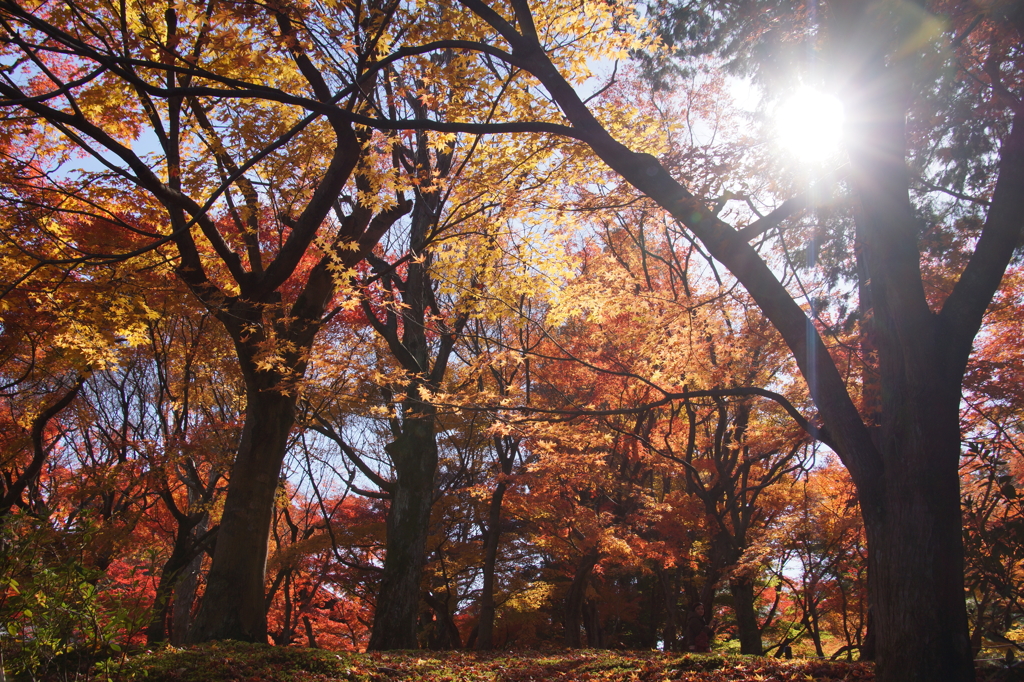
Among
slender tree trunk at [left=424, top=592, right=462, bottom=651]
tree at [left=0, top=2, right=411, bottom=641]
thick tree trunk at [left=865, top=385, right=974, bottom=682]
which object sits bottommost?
slender tree trunk at [left=424, top=592, right=462, bottom=651]

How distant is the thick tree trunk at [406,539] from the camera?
A: 8648 millimetres

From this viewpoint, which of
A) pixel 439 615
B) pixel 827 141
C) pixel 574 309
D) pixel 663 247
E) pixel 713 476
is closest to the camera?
pixel 827 141

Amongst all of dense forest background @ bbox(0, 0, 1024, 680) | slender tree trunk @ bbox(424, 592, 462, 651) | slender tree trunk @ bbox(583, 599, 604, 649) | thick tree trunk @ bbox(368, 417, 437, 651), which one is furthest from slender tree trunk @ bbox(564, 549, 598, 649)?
thick tree trunk @ bbox(368, 417, 437, 651)

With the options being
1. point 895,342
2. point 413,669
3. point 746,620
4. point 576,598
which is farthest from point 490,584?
point 895,342

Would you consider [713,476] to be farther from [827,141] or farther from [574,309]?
[827,141]

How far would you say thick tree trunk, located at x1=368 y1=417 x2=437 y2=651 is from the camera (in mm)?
8648

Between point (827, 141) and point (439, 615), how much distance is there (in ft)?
43.5

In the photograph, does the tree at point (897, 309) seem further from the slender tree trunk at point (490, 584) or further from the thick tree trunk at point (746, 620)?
the slender tree trunk at point (490, 584)

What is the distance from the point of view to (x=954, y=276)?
25.4 ft

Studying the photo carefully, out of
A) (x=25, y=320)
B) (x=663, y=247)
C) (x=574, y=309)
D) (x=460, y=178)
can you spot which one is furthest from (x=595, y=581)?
(x=25, y=320)

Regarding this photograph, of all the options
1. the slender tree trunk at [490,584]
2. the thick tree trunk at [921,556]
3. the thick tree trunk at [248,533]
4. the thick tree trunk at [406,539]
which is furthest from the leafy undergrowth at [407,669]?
the slender tree trunk at [490,584]

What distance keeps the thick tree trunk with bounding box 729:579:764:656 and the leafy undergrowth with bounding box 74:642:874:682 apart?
14.0 ft

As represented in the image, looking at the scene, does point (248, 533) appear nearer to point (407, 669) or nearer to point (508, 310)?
point (407, 669)

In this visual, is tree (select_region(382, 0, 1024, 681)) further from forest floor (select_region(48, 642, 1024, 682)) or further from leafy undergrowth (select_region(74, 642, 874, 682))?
leafy undergrowth (select_region(74, 642, 874, 682))
